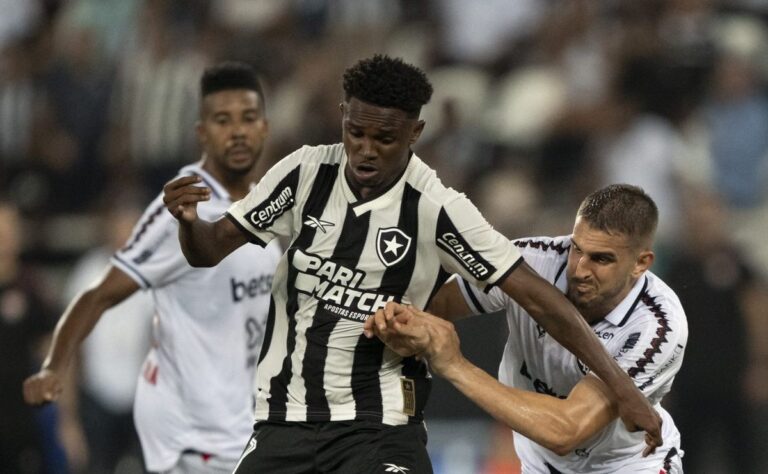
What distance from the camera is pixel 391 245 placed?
4711 millimetres

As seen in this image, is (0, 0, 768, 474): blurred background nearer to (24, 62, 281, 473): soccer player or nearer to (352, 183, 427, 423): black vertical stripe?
(24, 62, 281, 473): soccer player

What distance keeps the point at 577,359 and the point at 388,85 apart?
139cm

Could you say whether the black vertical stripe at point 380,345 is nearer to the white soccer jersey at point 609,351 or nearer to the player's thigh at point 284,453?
the player's thigh at point 284,453

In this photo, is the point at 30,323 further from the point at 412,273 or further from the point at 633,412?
the point at 633,412

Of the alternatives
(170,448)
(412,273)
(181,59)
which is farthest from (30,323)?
(412,273)

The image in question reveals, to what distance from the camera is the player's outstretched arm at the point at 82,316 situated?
604 cm

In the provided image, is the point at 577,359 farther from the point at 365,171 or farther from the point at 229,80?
the point at 229,80

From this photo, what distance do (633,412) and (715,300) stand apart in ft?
13.6

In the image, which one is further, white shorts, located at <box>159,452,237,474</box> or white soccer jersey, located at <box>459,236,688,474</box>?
white shorts, located at <box>159,452,237,474</box>

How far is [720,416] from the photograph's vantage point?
8.59 m

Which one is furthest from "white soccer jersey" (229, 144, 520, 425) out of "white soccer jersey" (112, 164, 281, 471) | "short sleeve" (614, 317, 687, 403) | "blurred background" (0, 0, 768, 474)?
"blurred background" (0, 0, 768, 474)

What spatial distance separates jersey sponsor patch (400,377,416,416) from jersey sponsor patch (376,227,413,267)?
0.44 m

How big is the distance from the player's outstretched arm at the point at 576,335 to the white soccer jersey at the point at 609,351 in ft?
1.26

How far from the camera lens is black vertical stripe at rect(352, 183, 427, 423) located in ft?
15.5
